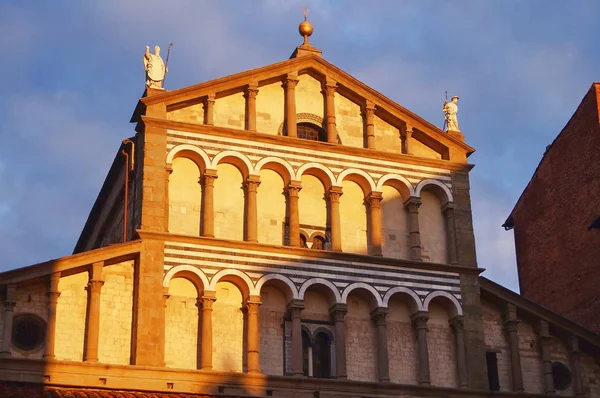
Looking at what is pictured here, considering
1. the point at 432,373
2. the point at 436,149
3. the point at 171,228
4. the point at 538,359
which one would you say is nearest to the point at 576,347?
the point at 538,359

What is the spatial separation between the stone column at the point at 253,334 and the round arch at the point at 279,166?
10.4ft

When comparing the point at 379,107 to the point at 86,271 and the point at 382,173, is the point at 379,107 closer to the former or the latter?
the point at 382,173

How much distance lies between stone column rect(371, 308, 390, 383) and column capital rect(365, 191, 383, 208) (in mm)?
2636

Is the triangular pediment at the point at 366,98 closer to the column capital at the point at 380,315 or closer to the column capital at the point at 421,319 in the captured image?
the column capital at the point at 421,319

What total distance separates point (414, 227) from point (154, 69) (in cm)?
702

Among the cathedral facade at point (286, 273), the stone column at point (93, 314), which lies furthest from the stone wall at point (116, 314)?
the stone column at point (93, 314)

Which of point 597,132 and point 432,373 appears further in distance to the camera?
point 597,132

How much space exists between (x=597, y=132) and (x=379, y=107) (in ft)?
23.4

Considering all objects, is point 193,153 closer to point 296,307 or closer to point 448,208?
point 296,307

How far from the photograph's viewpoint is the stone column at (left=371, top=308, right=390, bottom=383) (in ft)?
79.3

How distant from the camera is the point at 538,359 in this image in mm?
26031

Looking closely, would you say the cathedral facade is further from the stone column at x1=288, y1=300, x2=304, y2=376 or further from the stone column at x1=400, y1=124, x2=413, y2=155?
the stone column at x1=400, y1=124, x2=413, y2=155

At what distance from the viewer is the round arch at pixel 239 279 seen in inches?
936

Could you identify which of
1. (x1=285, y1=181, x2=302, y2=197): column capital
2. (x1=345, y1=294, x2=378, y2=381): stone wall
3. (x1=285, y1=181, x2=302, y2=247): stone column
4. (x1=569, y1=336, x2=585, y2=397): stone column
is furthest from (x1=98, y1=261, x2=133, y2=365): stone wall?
(x1=569, y1=336, x2=585, y2=397): stone column
